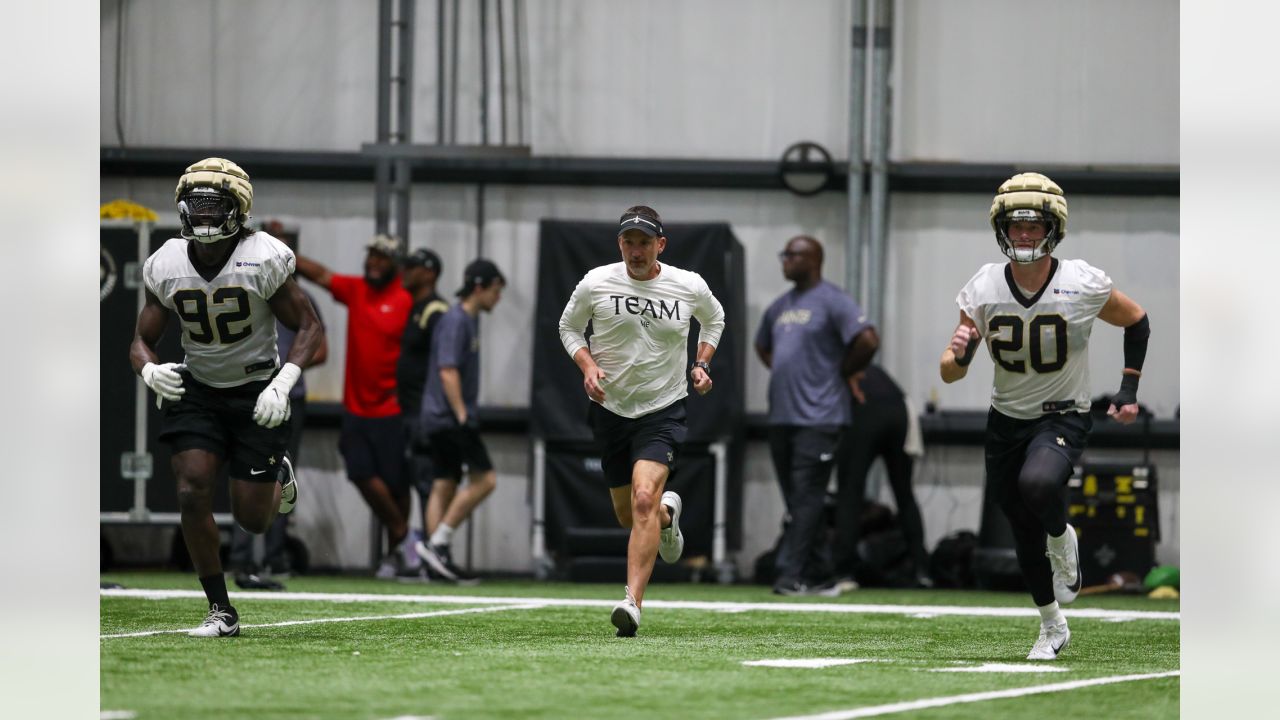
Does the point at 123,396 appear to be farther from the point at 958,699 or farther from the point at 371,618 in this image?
the point at 958,699

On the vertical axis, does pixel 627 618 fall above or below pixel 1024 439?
below

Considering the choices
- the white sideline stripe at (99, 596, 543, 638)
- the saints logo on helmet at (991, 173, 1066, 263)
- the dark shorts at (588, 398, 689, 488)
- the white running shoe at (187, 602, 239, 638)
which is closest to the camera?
the saints logo on helmet at (991, 173, 1066, 263)

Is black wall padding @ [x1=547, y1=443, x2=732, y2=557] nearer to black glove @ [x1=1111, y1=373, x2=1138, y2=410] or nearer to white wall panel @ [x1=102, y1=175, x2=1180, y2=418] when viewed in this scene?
white wall panel @ [x1=102, y1=175, x2=1180, y2=418]

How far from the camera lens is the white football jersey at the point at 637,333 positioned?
787 cm

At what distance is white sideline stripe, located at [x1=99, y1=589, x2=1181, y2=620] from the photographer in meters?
9.77

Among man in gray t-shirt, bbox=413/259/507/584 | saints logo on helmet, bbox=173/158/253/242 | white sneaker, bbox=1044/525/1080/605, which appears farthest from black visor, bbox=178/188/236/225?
man in gray t-shirt, bbox=413/259/507/584

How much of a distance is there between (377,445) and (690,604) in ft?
11.8

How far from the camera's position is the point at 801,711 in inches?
189

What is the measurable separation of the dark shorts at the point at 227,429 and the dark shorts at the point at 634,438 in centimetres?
148

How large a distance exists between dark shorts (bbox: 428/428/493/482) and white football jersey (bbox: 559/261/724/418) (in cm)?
421

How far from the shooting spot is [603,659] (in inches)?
247

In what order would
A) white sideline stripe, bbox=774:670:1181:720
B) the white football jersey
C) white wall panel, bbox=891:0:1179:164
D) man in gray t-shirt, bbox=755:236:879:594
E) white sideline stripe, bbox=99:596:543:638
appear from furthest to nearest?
white wall panel, bbox=891:0:1179:164
man in gray t-shirt, bbox=755:236:879:594
the white football jersey
white sideline stripe, bbox=99:596:543:638
white sideline stripe, bbox=774:670:1181:720

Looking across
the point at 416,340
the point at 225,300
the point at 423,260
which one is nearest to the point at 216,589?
the point at 225,300
